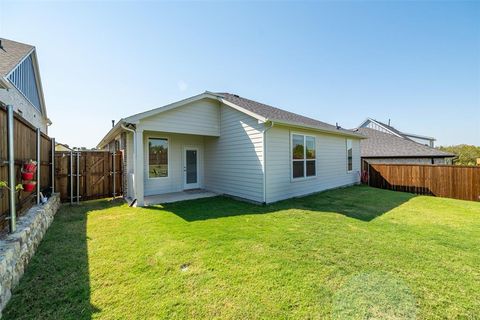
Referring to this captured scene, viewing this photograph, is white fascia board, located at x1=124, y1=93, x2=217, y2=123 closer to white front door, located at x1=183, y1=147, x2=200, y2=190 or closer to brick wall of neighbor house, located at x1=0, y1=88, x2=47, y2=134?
white front door, located at x1=183, y1=147, x2=200, y2=190

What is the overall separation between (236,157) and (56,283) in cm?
609

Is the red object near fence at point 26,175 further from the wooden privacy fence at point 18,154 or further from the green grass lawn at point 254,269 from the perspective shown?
the green grass lawn at point 254,269

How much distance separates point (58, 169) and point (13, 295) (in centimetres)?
646

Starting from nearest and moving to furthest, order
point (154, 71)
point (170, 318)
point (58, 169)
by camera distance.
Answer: point (170, 318), point (58, 169), point (154, 71)

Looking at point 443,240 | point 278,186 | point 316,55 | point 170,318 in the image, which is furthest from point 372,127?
point 170,318

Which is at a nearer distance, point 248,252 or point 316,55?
point 248,252

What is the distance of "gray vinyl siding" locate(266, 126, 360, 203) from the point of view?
24.1ft

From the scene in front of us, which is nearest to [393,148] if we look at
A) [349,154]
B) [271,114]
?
[349,154]

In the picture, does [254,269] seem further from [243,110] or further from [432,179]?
[432,179]

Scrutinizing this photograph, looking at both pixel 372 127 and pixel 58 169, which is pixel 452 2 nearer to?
pixel 58 169

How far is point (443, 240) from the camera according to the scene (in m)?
4.10

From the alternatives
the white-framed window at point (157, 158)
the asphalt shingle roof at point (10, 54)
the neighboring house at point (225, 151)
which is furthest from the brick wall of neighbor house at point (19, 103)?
the white-framed window at point (157, 158)

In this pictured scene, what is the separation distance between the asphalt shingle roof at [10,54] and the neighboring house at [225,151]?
16.6 feet

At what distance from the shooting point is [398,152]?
15289mm
